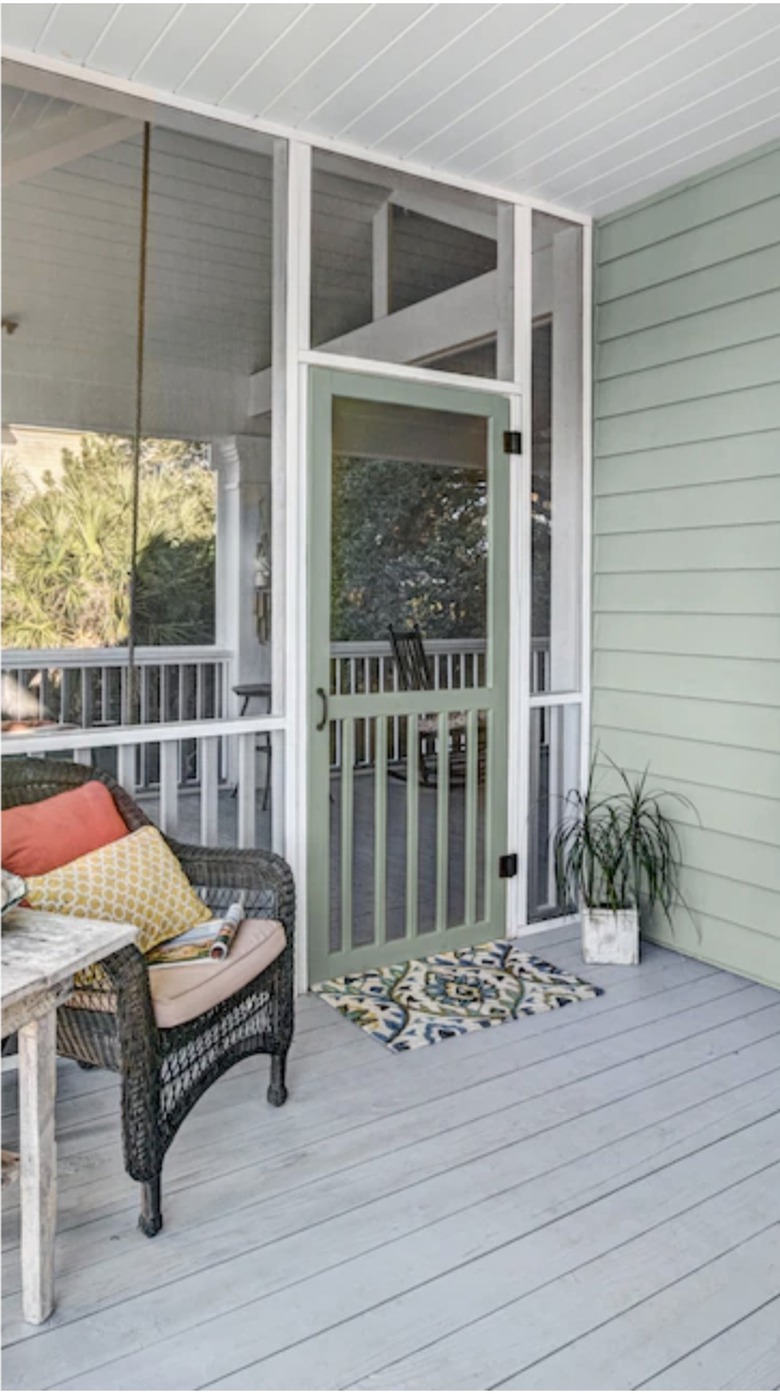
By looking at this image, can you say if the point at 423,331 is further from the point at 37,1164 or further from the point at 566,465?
the point at 37,1164

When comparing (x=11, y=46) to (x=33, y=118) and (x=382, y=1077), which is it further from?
(x=382, y=1077)

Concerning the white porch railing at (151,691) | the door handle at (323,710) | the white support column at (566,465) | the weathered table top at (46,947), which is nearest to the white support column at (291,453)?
the door handle at (323,710)

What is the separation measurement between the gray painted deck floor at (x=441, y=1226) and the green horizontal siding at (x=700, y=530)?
741 mm

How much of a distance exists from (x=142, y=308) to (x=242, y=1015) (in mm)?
2008

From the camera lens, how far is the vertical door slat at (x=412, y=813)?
3.54 metres

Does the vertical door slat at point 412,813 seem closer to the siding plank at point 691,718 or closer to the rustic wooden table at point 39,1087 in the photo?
the siding plank at point 691,718

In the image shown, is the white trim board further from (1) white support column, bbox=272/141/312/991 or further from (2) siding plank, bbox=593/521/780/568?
(2) siding plank, bbox=593/521/780/568

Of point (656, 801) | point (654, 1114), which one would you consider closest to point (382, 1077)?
point (654, 1114)

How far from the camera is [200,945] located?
2.42 meters

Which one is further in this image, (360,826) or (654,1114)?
(360,826)

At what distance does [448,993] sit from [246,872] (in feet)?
3.12

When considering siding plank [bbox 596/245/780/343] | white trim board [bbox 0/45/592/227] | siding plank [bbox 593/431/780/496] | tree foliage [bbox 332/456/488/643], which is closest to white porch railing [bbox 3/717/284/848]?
tree foliage [bbox 332/456/488/643]

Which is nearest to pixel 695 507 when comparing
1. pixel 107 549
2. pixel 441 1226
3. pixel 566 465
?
pixel 566 465

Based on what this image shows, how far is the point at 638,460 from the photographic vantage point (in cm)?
379
